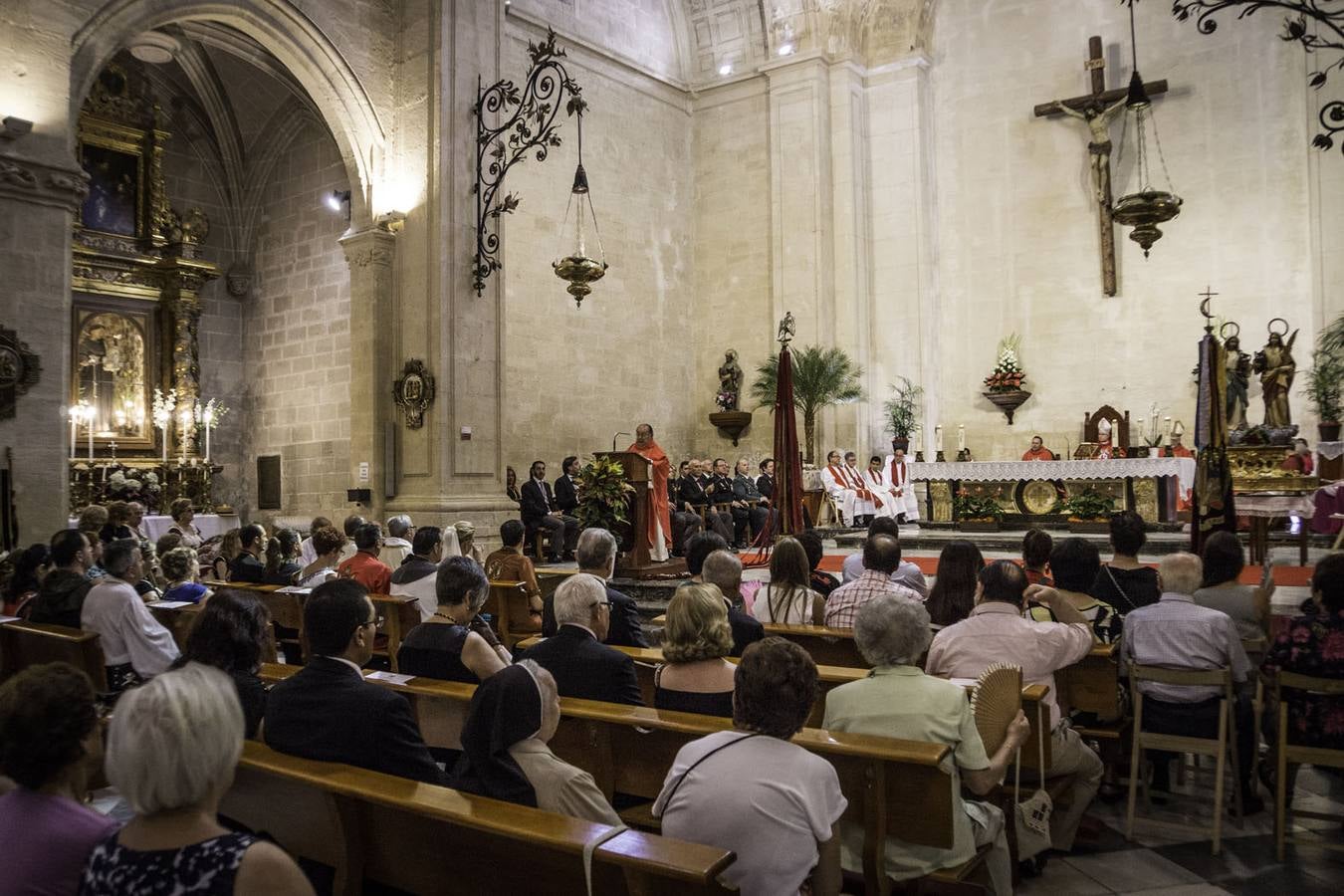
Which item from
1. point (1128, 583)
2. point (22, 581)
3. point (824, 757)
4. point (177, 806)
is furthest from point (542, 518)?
point (177, 806)

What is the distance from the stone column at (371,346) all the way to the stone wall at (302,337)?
2.47m

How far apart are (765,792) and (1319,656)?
2.76m

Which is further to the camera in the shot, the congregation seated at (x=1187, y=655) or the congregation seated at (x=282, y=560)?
the congregation seated at (x=282, y=560)

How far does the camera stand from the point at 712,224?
16703mm

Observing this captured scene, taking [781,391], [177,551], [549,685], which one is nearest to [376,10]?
[781,391]

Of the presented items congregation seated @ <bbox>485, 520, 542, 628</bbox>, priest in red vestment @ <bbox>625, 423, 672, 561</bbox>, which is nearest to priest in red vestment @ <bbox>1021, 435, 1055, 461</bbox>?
priest in red vestment @ <bbox>625, 423, 672, 561</bbox>

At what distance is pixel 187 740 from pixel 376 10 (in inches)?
471

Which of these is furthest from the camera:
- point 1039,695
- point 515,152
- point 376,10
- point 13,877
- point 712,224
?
point 712,224

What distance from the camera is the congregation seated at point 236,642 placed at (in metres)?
2.89

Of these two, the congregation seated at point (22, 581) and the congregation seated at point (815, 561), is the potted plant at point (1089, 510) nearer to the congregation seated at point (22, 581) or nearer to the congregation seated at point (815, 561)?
the congregation seated at point (815, 561)

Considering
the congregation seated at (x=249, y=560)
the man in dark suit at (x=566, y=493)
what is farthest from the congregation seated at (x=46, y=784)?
the man in dark suit at (x=566, y=493)

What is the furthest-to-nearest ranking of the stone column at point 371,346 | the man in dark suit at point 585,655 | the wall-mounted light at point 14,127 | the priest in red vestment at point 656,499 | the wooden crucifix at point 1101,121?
the wooden crucifix at point 1101,121, the stone column at point 371,346, the priest in red vestment at point 656,499, the wall-mounted light at point 14,127, the man in dark suit at point 585,655

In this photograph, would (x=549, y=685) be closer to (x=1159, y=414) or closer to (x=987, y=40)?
(x=1159, y=414)

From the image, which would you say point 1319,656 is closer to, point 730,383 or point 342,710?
point 342,710
